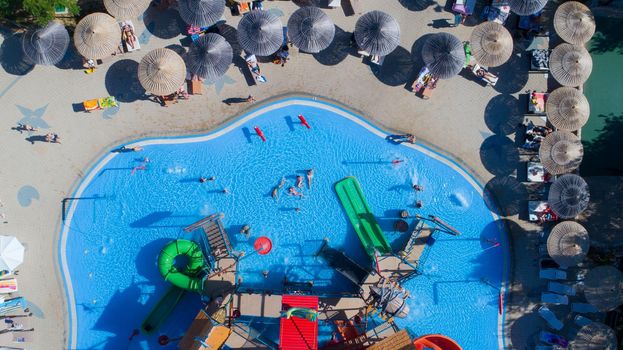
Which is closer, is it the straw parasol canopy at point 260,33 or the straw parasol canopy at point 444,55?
the straw parasol canopy at point 260,33

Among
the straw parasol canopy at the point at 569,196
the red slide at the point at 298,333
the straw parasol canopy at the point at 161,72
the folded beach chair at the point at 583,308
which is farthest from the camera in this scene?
the folded beach chair at the point at 583,308

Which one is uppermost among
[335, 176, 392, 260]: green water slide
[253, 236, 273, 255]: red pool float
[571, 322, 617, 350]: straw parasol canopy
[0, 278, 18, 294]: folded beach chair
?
[335, 176, 392, 260]: green water slide

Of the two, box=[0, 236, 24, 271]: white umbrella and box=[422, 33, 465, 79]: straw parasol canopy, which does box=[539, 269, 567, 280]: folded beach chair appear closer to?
box=[422, 33, 465, 79]: straw parasol canopy

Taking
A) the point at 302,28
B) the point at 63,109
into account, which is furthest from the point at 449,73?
the point at 63,109

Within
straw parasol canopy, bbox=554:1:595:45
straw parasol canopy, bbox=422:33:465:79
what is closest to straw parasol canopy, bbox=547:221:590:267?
straw parasol canopy, bbox=554:1:595:45

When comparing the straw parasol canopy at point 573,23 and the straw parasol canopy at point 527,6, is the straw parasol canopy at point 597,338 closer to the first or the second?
the straw parasol canopy at point 573,23

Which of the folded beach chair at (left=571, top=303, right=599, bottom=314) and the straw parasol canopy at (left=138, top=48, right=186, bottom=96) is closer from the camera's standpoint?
the straw parasol canopy at (left=138, top=48, right=186, bottom=96)

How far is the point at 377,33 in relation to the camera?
1962 centimetres

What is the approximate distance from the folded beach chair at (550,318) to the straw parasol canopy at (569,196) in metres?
4.70

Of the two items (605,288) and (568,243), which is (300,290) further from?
(605,288)

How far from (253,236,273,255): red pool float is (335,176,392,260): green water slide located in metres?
4.01

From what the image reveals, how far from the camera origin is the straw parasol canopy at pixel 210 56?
64.1ft

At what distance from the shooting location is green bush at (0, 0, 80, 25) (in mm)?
18797

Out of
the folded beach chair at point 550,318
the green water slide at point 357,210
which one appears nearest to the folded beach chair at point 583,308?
the folded beach chair at point 550,318
